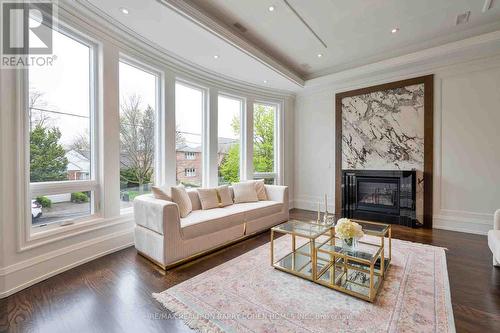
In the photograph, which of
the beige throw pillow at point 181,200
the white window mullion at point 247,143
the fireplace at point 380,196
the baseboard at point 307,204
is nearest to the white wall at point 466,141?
the fireplace at point 380,196

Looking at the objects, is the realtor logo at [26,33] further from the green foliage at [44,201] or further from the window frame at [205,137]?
the window frame at [205,137]

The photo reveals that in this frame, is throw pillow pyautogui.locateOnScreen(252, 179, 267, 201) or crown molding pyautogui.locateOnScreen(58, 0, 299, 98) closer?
crown molding pyautogui.locateOnScreen(58, 0, 299, 98)

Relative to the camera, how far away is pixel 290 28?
3393 mm

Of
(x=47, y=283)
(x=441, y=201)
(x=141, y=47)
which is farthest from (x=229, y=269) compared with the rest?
(x=441, y=201)

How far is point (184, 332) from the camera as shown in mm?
1590

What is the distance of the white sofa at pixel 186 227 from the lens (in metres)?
2.51

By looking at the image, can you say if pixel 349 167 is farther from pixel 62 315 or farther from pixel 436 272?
pixel 62 315

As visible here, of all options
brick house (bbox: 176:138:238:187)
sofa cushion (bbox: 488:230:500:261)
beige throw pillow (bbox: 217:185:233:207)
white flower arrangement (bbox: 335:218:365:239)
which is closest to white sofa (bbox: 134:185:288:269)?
beige throw pillow (bbox: 217:185:233:207)

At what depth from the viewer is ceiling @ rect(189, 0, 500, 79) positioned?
2893 mm

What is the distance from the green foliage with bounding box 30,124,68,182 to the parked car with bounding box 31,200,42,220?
0.81 feet

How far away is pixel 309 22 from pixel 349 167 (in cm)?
307

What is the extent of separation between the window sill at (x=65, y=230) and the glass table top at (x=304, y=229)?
86.3 inches

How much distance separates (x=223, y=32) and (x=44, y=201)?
297 centimetres

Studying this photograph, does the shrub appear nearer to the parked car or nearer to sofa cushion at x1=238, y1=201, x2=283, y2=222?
the parked car
